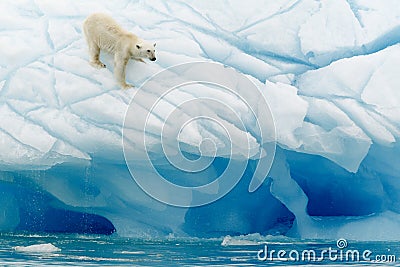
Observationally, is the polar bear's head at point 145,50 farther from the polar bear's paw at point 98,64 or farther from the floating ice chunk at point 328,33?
the floating ice chunk at point 328,33

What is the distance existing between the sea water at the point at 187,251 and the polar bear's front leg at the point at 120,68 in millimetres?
1110

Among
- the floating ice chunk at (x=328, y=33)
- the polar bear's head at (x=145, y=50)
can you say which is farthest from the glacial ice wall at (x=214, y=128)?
the polar bear's head at (x=145, y=50)

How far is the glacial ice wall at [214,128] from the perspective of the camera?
4645 mm

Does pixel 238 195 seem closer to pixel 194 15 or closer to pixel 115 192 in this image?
pixel 115 192

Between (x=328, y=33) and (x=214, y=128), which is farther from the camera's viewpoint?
(x=328, y=33)

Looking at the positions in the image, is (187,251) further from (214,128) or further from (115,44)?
(115,44)

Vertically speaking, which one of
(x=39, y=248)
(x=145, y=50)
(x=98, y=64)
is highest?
(x=145, y=50)

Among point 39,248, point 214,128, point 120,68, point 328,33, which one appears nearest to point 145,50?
point 120,68

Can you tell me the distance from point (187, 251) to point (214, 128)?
89 centimetres

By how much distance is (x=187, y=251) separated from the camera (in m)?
4.58

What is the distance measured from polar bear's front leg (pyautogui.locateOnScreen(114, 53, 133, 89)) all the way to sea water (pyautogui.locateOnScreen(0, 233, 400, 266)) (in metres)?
1.11

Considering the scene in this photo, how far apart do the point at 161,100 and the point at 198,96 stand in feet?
0.87

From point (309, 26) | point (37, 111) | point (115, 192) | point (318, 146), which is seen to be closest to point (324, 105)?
point (318, 146)

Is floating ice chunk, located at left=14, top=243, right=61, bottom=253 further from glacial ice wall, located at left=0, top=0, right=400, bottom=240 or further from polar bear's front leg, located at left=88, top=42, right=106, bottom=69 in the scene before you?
polar bear's front leg, located at left=88, top=42, right=106, bottom=69
